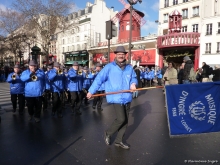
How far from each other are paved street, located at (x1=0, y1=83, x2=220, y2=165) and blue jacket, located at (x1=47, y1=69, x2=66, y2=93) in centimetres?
115

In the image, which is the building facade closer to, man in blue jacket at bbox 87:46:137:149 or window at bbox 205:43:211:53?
window at bbox 205:43:211:53

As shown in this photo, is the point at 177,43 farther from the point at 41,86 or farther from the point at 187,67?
the point at 41,86

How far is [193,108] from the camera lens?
11.8 feet

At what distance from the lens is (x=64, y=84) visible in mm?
7812

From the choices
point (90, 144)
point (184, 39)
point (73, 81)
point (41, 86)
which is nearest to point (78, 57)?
point (184, 39)

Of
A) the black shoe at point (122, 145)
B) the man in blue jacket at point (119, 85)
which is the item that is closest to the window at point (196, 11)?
the man in blue jacket at point (119, 85)

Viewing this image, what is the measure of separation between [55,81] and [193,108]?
Answer: 496cm

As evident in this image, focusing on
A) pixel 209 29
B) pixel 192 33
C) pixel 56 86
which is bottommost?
pixel 56 86

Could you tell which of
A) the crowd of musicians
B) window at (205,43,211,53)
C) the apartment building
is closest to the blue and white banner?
the crowd of musicians

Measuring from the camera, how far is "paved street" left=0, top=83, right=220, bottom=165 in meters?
3.75

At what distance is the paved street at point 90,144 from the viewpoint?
3748 millimetres

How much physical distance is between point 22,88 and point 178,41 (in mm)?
22850

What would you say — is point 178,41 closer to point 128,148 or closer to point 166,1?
point 166,1

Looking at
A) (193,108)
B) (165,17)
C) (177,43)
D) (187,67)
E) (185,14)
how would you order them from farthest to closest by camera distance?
(165,17) → (185,14) → (177,43) → (187,67) → (193,108)
